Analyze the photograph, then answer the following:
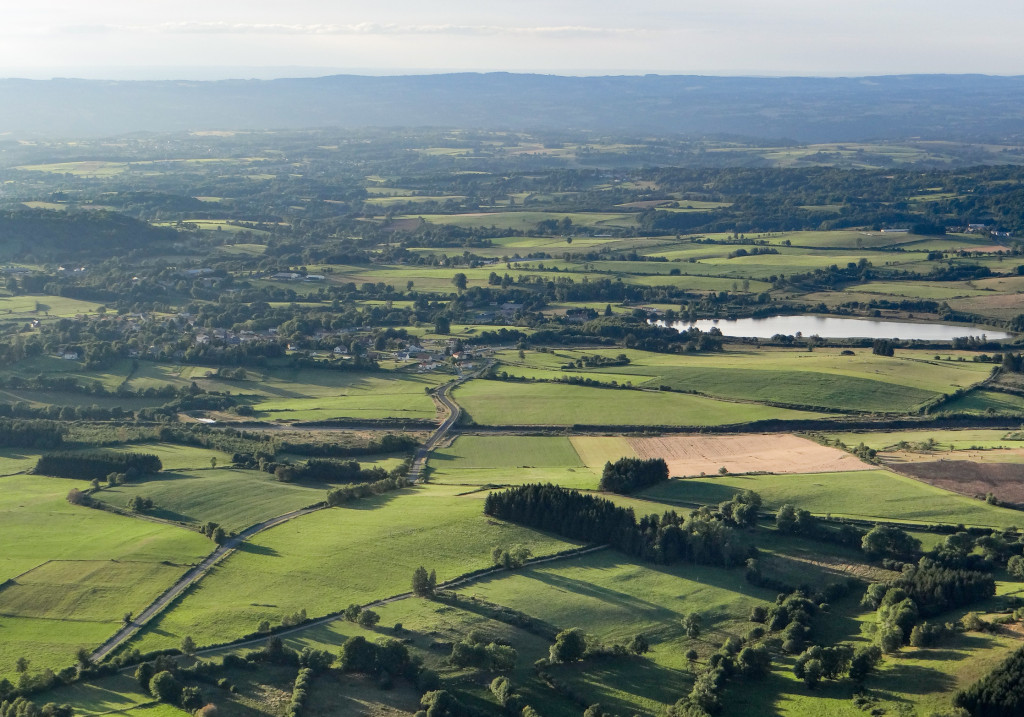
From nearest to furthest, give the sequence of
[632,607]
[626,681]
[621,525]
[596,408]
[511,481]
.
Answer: [626,681] → [632,607] → [621,525] → [511,481] → [596,408]

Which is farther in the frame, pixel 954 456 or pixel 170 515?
pixel 954 456

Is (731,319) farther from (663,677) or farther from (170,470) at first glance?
(663,677)

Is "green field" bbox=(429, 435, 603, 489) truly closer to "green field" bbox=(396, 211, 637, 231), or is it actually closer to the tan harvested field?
the tan harvested field

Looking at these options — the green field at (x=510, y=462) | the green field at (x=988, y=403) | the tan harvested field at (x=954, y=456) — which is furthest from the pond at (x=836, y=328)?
the green field at (x=510, y=462)

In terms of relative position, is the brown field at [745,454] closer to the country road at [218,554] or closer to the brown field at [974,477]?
the brown field at [974,477]

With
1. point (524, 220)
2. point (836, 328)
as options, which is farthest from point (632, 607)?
point (524, 220)

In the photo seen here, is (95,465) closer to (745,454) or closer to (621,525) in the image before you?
(621,525)
